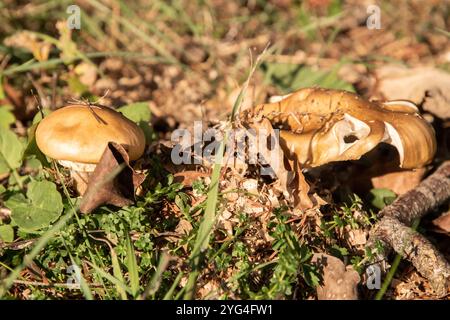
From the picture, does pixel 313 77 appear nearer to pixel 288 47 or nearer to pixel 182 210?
pixel 288 47

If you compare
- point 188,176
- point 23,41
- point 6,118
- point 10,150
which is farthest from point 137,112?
point 23,41

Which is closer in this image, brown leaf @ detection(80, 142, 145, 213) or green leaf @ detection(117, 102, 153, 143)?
brown leaf @ detection(80, 142, 145, 213)

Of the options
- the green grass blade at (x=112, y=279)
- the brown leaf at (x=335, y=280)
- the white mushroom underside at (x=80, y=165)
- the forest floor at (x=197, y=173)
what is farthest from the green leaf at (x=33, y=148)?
the brown leaf at (x=335, y=280)

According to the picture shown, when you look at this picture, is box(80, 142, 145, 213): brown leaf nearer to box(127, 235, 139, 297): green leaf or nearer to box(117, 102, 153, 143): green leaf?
box(127, 235, 139, 297): green leaf

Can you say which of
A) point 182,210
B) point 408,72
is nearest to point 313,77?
point 408,72

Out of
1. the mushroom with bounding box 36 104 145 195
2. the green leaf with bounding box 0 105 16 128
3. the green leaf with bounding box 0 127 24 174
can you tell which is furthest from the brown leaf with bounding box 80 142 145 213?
the green leaf with bounding box 0 105 16 128
